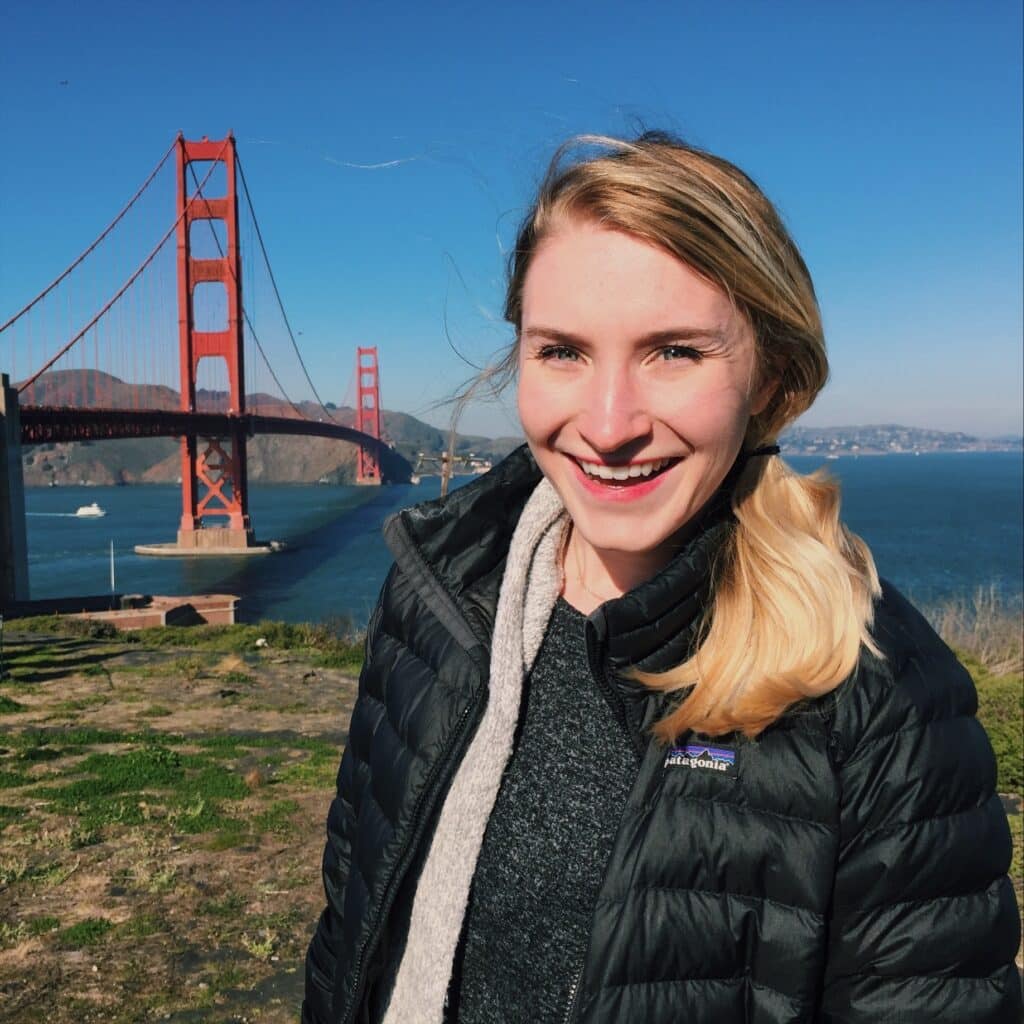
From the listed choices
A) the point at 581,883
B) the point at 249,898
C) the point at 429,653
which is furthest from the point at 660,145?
the point at 249,898

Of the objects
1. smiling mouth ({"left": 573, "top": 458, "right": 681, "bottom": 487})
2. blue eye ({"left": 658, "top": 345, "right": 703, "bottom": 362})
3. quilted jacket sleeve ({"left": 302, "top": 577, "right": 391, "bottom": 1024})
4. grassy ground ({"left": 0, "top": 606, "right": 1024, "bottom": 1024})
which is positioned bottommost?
grassy ground ({"left": 0, "top": 606, "right": 1024, "bottom": 1024})

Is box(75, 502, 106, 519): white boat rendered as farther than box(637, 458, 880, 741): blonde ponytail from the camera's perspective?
Yes

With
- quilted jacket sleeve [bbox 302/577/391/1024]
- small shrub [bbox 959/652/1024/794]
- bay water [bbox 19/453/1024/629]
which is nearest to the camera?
quilted jacket sleeve [bbox 302/577/391/1024]

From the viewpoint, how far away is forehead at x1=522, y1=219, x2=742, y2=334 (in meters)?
1.02

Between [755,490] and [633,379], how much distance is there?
0.74 ft

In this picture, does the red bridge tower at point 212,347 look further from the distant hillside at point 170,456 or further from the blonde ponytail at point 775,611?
the blonde ponytail at point 775,611

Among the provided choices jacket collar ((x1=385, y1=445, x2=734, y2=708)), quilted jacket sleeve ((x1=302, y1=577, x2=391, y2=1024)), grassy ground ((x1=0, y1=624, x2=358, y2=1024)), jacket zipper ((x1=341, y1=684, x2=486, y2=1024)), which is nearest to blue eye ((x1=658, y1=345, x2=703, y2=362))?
jacket collar ((x1=385, y1=445, x2=734, y2=708))

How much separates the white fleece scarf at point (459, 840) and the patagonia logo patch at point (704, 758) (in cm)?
24

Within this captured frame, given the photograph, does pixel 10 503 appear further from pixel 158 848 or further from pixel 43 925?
pixel 43 925

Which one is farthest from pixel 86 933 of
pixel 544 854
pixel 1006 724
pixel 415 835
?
pixel 1006 724

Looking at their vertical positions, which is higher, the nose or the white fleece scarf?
the nose

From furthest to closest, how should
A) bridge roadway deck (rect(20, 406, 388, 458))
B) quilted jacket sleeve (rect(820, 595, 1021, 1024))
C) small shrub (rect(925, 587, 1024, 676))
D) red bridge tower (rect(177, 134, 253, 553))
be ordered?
1. red bridge tower (rect(177, 134, 253, 553))
2. bridge roadway deck (rect(20, 406, 388, 458))
3. small shrub (rect(925, 587, 1024, 676))
4. quilted jacket sleeve (rect(820, 595, 1021, 1024))

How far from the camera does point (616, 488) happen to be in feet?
3.67

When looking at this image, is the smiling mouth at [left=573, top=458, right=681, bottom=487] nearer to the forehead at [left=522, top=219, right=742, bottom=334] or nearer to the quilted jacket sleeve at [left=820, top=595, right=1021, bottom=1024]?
the forehead at [left=522, top=219, right=742, bottom=334]
